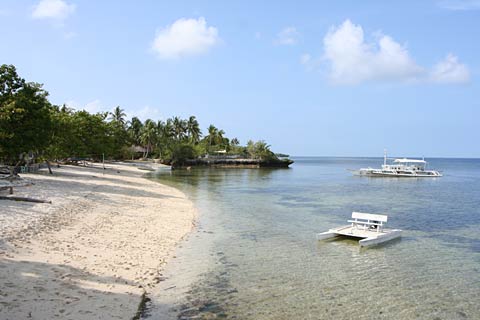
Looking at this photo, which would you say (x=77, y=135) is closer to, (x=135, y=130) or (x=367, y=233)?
(x=367, y=233)

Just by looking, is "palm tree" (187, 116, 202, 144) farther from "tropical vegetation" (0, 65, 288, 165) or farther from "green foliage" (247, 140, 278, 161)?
"green foliage" (247, 140, 278, 161)

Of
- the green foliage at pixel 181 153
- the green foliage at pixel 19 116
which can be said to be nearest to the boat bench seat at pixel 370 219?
the green foliage at pixel 19 116

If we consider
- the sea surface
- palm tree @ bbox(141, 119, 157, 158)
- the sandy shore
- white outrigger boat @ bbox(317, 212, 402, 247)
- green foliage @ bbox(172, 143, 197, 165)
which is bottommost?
the sea surface

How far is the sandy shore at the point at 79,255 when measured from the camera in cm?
909

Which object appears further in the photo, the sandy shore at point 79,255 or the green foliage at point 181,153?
the green foliage at point 181,153

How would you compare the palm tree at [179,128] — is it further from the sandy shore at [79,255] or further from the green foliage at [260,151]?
the sandy shore at [79,255]

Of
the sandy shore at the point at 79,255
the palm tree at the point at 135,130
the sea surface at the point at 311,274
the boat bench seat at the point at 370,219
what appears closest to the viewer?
the sandy shore at the point at 79,255

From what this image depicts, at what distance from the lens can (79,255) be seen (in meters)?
13.2

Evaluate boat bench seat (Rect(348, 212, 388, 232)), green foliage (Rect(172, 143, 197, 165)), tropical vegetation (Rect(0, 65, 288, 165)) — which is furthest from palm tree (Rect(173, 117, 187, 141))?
boat bench seat (Rect(348, 212, 388, 232))

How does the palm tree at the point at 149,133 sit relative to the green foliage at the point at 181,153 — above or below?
above

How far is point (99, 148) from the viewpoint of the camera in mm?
68062

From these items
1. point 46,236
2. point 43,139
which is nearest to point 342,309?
point 46,236

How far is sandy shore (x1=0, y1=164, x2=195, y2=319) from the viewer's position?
9094 millimetres

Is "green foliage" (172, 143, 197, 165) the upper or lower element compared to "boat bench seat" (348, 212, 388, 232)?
upper
